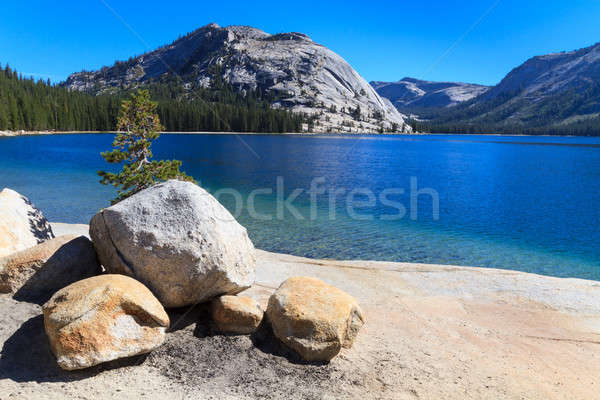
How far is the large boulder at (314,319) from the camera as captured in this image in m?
8.33

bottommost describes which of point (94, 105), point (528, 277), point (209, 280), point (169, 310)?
point (528, 277)

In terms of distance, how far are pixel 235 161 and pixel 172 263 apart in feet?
213

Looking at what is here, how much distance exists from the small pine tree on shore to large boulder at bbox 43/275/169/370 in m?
10.4

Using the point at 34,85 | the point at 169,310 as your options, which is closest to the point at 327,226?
the point at 169,310

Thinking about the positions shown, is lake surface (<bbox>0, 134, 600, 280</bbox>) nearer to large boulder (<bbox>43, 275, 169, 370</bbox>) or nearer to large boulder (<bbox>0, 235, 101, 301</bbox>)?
large boulder (<bbox>0, 235, 101, 301</bbox>)

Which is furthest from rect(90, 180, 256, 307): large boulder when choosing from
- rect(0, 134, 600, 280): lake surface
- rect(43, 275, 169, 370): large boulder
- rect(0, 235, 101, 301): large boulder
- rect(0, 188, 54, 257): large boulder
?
rect(0, 134, 600, 280): lake surface

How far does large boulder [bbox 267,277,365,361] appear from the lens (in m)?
8.33

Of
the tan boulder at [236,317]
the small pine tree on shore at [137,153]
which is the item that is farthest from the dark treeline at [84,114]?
the tan boulder at [236,317]

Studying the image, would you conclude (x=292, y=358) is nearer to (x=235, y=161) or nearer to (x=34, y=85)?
(x=235, y=161)

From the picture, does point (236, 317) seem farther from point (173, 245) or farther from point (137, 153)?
point (137, 153)

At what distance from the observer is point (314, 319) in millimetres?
8508

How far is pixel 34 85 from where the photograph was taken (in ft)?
532

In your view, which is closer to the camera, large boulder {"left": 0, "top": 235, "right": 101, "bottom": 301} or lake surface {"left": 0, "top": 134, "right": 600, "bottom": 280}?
large boulder {"left": 0, "top": 235, "right": 101, "bottom": 301}

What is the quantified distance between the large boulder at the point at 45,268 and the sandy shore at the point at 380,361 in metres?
0.42
